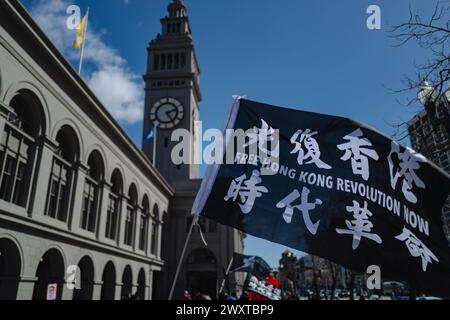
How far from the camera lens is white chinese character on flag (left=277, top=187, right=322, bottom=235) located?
4129 mm

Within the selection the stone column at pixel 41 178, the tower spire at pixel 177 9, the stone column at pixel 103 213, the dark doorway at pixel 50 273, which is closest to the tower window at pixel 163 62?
the tower spire at pixel 177 9

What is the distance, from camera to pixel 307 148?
180 inches

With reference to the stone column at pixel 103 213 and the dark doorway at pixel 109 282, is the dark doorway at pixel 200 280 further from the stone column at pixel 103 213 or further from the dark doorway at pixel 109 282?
the stone column at pixel 103 213

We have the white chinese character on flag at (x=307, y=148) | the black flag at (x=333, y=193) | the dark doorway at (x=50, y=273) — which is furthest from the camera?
the dark doorway at (x=50, y=273)

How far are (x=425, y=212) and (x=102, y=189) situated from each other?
2143 centimetres

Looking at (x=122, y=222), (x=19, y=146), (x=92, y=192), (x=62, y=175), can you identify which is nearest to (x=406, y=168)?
(x=19, y=146)

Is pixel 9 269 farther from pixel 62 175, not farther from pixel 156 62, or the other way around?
pixel 156 62

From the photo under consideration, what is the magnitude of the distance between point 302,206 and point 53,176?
657 inches

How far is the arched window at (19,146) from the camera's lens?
14.6 meters

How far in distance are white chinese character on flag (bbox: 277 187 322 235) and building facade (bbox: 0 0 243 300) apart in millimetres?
12989

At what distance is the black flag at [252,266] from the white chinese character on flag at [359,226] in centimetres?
1447

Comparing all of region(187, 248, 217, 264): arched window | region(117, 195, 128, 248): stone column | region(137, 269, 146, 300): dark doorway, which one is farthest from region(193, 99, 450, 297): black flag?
region(187, 248, 217, 264): arched window
